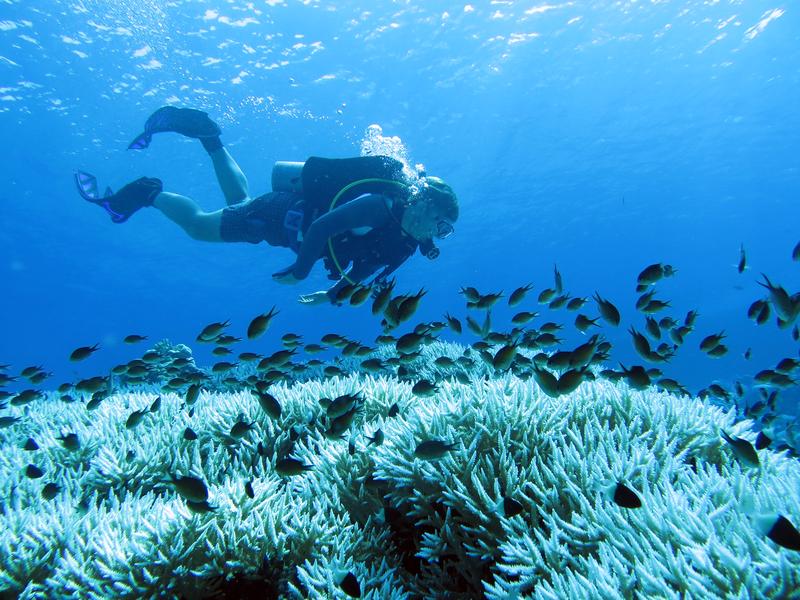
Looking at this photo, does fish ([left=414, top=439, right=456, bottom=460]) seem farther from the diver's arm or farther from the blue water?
the diver's arm

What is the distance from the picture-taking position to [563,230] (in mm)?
47375

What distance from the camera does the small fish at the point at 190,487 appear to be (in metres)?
2.59

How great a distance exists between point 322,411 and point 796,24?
29269mm

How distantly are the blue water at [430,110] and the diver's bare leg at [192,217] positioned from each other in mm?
8530

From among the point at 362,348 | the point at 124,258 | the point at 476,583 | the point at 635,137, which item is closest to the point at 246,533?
the point at 476,583

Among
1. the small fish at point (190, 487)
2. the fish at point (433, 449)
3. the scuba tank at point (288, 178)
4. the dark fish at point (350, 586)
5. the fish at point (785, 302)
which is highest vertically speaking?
the scuba tank at point (288, 178)

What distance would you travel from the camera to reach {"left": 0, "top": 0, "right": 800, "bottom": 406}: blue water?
60.6 feet

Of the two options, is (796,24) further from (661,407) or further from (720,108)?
(661,407)

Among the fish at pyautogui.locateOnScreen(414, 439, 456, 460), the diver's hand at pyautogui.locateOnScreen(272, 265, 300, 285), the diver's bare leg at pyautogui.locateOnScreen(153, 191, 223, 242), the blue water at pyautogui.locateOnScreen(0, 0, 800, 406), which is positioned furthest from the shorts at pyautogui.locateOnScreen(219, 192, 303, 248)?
the fish at pyautogui.locateOnScreen(414, 439, 456, 460)

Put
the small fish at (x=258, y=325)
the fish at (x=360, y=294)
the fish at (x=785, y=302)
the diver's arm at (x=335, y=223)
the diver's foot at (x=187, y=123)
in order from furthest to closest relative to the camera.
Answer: the diver's foot at (x=187, y=123) < the diver's arm at (x=335, y=223) < the fish at (x=360, y=294) < the small fish at (x=258, y=325) < the fish at (x=785, y=302)

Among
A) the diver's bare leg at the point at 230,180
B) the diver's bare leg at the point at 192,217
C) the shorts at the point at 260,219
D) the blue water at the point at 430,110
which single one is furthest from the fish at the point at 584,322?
the diver's bare leg at the point at 230,180

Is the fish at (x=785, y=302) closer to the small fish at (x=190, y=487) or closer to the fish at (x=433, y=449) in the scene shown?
the fish at (x=433, y=449)

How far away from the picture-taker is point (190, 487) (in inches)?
103

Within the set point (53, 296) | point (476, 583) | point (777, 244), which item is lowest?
point (476, 583)
